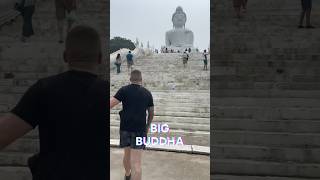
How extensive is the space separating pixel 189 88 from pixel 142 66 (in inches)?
232

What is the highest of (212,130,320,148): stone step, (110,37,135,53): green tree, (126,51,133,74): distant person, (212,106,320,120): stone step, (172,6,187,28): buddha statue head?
(172,6,187,28): buddha statue head

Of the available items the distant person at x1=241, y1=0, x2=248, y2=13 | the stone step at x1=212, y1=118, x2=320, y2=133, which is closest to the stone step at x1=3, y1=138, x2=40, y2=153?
the stone step at x1=212, y1=118, x2=320, y2=133

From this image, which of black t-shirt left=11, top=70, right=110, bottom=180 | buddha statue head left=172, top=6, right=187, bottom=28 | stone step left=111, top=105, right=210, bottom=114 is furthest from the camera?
buddha statue head left=172, top=6, right=187, bottom=28

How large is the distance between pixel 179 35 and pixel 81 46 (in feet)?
157

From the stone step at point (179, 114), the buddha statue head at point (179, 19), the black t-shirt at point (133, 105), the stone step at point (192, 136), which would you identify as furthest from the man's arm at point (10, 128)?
the buddha statue head at point (179, 19)

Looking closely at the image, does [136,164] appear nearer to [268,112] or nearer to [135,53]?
[268,112]

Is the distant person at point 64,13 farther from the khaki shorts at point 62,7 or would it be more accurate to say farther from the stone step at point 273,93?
the stone step at point 273,93

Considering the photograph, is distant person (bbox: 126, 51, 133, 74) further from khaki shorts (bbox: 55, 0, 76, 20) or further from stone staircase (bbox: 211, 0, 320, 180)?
stone staircase (bbox: 211, 0, 320, 180)

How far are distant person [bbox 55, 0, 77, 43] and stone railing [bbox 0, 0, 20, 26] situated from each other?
53cm

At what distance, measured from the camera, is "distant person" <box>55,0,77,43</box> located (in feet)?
15.6

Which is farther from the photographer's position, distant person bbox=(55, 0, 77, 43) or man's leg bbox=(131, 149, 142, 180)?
man's leg bbox=(131, 149, 142, 180)

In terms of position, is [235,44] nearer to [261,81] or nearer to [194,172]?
[261,81]

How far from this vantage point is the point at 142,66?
19.8m

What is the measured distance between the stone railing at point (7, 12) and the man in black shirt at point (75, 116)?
138 inches
